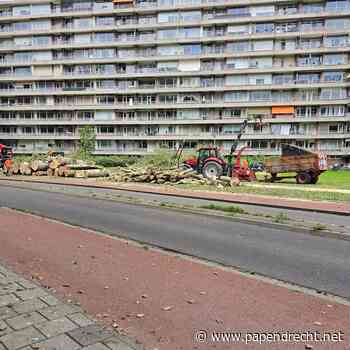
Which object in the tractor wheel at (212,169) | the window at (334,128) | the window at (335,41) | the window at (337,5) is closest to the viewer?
the tractor wheel at (212,169)

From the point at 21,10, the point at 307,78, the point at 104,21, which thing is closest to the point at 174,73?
the point at 104,21

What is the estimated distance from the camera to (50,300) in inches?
155

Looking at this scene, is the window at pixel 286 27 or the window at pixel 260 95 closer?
the window at pixel 286 27

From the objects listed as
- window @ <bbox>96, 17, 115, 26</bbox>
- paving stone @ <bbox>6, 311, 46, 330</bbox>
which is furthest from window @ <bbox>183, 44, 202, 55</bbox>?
paving stone @ <bbox>6, 311, 46, 330</bbox>

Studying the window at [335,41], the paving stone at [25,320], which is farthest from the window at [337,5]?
the paving stone at [25,320]

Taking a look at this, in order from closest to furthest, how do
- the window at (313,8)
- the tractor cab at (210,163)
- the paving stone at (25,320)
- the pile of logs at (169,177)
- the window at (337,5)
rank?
1. the paving stone at (25,320)
2. the pile of logs at (169,177)
3. the tractor cab at (210,163)
4. the window at (337,5)
5. the window at (313,8)

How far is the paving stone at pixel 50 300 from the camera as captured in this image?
3.86 m

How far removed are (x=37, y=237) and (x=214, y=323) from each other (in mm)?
5122

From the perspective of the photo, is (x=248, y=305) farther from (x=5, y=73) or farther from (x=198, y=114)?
(x=5, y=73)

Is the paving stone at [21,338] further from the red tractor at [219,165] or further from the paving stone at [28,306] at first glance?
the red tractor at [219,165]

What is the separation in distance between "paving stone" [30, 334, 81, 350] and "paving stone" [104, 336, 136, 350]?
0.29 metres

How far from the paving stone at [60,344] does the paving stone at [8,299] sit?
1054mm

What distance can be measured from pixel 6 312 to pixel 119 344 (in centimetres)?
147

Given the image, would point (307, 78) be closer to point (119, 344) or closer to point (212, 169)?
point (212, 169)
